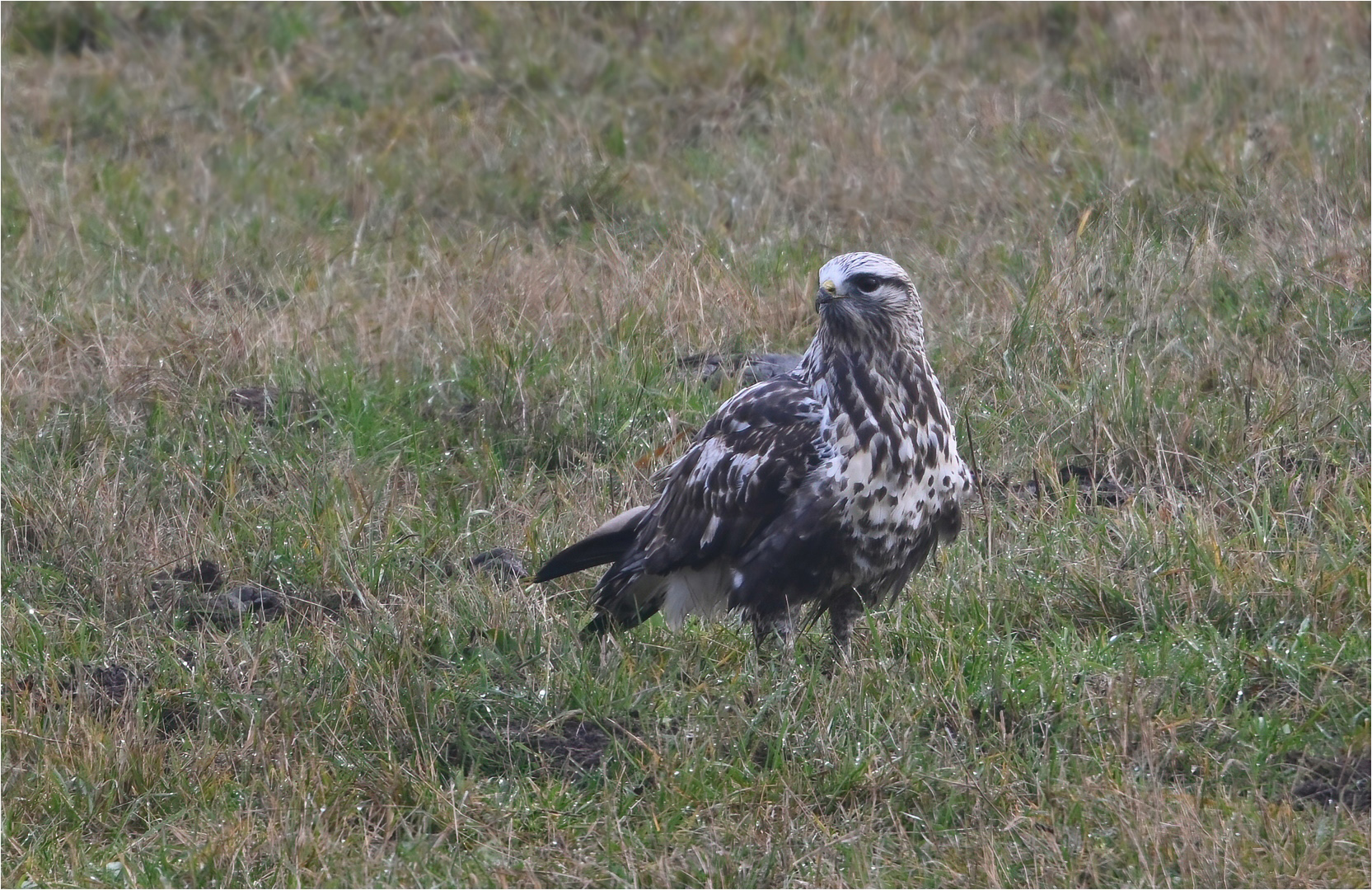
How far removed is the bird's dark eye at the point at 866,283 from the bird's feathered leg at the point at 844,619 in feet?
2.69

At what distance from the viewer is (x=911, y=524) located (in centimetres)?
443

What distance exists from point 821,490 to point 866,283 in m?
0.63

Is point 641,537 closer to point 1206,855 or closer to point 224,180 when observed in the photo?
point 1206,855

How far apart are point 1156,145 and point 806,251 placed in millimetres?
1836

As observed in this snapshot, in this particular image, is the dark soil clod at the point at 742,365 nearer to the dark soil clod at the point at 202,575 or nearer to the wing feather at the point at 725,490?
the wing feather at the point at 725,490

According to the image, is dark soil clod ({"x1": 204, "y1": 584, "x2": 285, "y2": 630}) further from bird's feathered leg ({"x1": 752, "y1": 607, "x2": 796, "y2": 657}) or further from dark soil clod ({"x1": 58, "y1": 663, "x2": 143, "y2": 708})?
bird's feathered leg ({"x1": 752, "y1": 607, "x2": 796, "y2": 657})

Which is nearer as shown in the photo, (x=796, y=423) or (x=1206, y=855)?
(x=1206, y=855)

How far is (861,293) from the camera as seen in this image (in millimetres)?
4648

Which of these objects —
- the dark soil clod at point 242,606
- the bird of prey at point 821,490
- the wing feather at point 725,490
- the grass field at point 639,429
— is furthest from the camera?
the dark soil clod at point 242,606

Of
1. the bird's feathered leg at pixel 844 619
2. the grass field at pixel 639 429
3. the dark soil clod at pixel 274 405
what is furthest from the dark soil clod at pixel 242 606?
the bird's feathered leg at pixel 844 619

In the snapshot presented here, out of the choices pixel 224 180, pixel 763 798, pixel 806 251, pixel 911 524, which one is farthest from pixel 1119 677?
pixel 224 180

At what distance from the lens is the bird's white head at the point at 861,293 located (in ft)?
15.2

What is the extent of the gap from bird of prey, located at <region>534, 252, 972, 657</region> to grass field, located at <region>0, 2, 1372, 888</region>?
0.20 m

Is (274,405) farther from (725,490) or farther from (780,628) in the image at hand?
(780,628)
